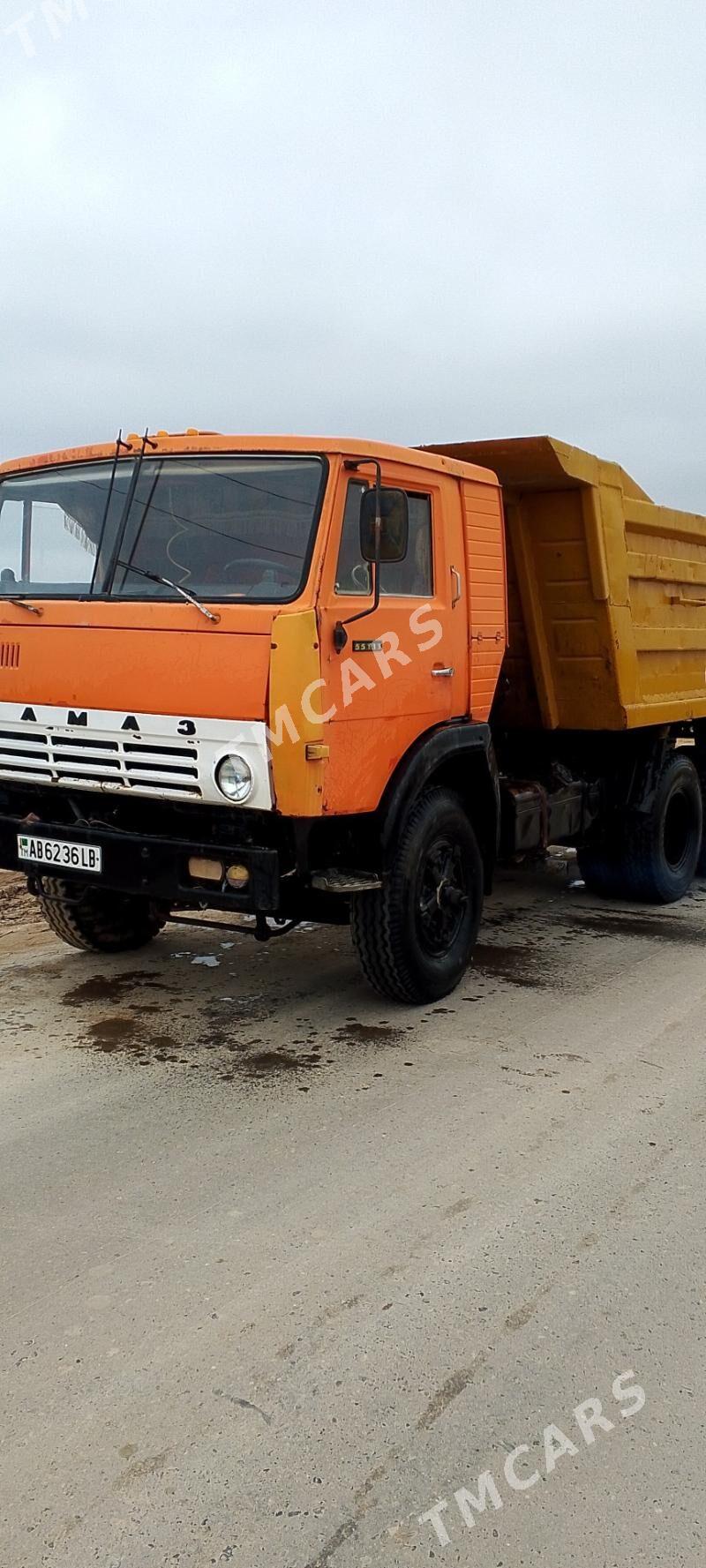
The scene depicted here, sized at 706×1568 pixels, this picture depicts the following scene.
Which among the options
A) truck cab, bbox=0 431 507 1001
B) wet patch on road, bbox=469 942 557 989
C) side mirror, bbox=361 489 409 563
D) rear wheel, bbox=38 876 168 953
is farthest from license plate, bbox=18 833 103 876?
wet patch on road, bbox=469 942 557 989

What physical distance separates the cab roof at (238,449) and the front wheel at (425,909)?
1445 millimetres

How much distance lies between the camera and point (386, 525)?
465 centimetres

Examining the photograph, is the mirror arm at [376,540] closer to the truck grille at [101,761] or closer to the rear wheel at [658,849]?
the truck grille at [101,761]

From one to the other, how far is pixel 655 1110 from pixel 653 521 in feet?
13.1

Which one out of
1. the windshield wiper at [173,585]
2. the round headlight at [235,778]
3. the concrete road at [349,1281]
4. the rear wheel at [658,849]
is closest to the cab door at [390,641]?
the round headlight at [235,778]

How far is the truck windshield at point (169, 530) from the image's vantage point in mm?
4570

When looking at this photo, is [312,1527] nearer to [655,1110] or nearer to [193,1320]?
[193,1320]

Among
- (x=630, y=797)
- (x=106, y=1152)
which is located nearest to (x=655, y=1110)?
(x=106, y=1152)

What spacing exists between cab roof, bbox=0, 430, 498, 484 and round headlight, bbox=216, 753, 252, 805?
4.04 ft

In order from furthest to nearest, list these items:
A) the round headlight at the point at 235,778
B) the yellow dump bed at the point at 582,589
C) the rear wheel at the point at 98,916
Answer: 1. the yellow dump bed at the point at 582,589
2. the rear wheel at the point at 98,916
3. the round headlight at the point at 235,778

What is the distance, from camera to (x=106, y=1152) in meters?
3.83

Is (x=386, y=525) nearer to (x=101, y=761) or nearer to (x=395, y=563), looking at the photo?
(x=395, y=563)

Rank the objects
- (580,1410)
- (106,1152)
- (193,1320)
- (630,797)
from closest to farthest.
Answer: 1. (580,1410)
2. (193,1320)
3. (106,1152)
4. (630,797)

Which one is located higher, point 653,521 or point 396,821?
point 653,521
